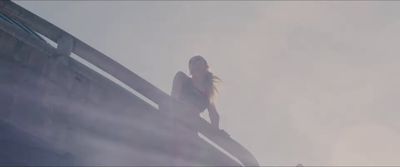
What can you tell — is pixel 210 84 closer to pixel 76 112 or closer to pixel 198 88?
pixel 198 88

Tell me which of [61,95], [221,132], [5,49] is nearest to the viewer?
[5,49]

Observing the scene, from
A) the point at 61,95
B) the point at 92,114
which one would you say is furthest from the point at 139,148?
the point at 61,95

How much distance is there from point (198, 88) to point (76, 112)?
2.20 metres

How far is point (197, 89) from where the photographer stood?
7.34 metres

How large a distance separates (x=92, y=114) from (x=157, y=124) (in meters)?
0.81

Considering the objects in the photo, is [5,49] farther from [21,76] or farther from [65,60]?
[65,60]

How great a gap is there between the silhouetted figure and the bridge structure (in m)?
0.41

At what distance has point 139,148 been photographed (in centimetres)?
610

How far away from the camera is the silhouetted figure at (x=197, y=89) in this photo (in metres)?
6.98

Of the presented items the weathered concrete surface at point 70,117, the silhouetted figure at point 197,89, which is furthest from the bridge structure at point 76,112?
the silhouetted figure at point 197,89

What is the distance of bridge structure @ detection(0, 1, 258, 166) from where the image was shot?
5.15 metres

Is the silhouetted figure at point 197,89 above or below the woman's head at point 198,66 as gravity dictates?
below

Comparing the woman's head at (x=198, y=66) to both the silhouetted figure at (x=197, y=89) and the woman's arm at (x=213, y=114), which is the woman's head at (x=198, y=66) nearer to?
the silhouetted figure at (x=197, y=89)

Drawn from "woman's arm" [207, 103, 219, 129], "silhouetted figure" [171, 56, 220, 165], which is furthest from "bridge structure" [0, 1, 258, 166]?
"woman's arm" [207, 103, 219, 129]
